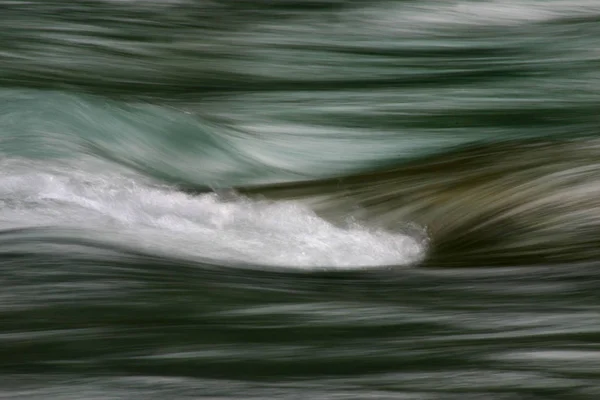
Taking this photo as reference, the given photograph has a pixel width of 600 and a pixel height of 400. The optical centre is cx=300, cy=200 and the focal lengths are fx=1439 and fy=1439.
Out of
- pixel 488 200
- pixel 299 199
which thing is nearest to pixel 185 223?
pixel 299 199

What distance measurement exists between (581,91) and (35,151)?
2.97m

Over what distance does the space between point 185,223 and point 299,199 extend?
72cm

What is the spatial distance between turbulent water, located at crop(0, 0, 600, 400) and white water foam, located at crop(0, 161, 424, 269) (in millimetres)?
16

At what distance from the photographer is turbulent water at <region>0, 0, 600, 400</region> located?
128 inches

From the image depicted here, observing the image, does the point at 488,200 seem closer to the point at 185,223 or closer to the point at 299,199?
the point at 299,199

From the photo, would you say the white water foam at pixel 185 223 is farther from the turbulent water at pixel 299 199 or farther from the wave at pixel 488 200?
the wave at pixel 488 200

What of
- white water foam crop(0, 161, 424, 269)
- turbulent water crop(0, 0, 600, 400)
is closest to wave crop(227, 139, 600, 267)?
turbulent water crop(0, 0, 600, 400)

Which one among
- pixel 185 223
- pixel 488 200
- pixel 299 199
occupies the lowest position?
pixel 185 223

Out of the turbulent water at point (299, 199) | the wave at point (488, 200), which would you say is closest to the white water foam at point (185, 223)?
the turbulent water at point (299, 199)

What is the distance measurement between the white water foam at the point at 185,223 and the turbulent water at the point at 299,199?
16 millimetres

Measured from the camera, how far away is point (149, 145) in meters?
6.23

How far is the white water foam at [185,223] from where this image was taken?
4535 millimetres

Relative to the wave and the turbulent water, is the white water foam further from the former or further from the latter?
the wave

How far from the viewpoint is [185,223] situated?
4977 millimetres
